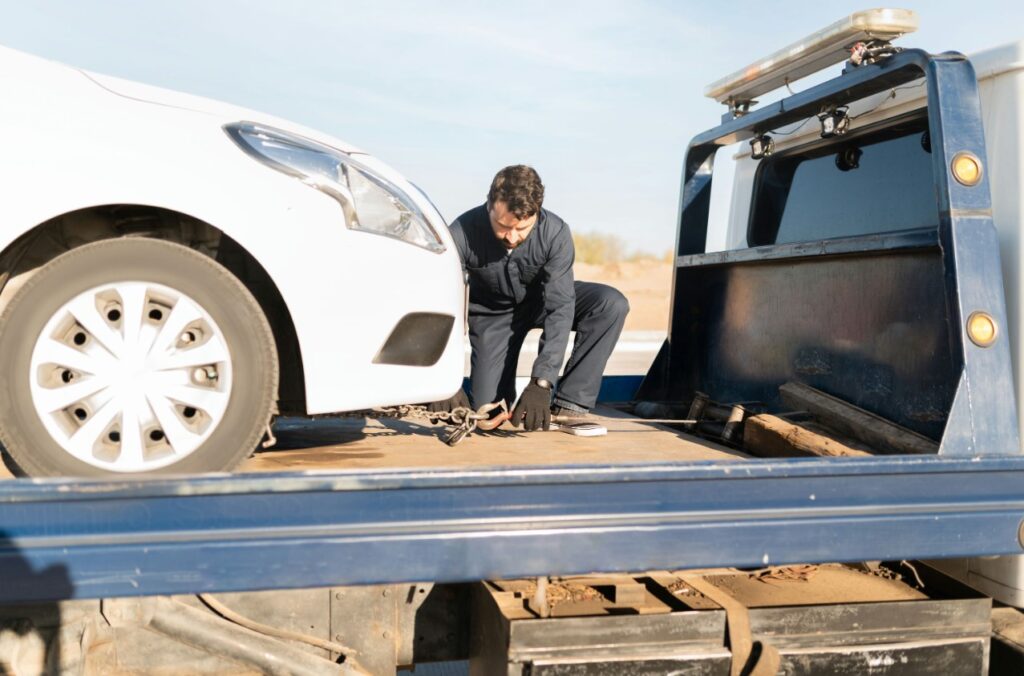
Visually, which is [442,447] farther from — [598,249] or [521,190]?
[598,249]

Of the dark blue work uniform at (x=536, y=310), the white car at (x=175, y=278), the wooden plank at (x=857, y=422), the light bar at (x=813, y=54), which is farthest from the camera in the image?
the dark blue work uniform at (x=536, y=310)

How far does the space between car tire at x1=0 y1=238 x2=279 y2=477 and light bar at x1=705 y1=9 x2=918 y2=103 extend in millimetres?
1828

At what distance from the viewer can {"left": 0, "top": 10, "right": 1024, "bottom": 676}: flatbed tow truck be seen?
1.99 m

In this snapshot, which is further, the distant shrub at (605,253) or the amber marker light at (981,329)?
the distant shrub at (605,253)

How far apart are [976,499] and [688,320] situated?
6.42ft

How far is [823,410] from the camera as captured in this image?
3.05 metres

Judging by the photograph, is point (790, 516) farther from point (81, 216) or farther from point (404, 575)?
point (81, 216)

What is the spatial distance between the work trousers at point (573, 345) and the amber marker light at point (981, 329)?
1.67m

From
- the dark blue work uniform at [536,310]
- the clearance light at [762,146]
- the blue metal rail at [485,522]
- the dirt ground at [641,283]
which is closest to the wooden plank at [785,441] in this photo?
the blue metal rail at [485,522]

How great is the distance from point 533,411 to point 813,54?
4.82 ft

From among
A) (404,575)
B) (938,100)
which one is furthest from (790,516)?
(938,100)

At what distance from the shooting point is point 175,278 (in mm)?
2273

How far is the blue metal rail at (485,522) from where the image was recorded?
6.31 ft

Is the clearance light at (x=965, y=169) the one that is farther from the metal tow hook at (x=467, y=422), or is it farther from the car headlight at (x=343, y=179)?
the metal tow hook at (x=467, y=422)
